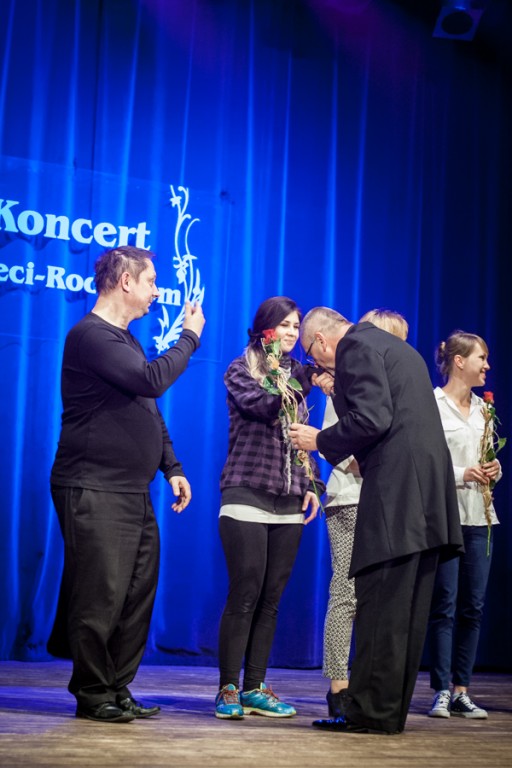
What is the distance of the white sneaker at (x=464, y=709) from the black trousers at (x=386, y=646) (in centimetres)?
87

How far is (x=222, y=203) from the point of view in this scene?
568cm

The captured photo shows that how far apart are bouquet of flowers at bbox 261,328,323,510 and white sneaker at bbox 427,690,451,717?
3.00 ft

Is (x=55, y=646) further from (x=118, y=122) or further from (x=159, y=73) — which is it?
(x=159, y=73)

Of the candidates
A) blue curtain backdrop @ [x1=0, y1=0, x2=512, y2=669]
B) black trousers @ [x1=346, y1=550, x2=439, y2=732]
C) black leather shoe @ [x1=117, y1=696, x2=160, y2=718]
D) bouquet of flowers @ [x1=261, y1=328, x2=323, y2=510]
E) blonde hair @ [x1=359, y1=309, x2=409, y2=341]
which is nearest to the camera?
black trousers @ [x1=346, y1=550, x2=439, y2=732]

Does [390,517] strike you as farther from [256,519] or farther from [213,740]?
[213,740]

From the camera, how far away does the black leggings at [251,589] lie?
3.20 meters

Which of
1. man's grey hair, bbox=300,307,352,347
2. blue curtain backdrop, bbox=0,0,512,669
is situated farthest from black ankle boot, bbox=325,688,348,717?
blue curtain backdrop, bbox=0,0,512,669

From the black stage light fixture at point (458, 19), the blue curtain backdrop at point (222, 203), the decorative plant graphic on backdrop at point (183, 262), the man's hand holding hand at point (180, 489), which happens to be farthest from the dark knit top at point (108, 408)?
the black stage light fixture at point (458, 19)

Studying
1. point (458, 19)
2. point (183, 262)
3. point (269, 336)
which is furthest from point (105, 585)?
point (458, 19)

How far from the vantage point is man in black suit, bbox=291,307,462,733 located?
9.07 ft

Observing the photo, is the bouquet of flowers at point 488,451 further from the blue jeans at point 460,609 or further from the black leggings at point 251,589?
the black leggings at point 251,589

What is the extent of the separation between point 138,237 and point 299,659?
2.62 meters

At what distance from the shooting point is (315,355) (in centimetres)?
337

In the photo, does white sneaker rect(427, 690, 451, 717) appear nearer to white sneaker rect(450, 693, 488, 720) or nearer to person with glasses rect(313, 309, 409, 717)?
→ white sneaker rect(450, 693, 488, 720)
